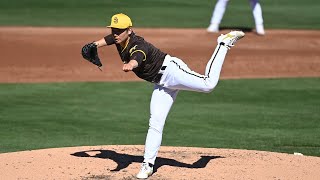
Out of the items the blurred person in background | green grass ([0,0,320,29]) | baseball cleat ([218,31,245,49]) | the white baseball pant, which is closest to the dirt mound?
the white baseball pant

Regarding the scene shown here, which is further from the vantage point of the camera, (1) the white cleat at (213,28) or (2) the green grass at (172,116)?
(1) the white cleat at (213,28)

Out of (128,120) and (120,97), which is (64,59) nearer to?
(120,97)

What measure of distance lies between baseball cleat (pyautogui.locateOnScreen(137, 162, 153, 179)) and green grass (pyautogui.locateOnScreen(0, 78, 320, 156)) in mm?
2796

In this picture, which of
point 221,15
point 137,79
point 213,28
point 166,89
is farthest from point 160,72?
point 213,28

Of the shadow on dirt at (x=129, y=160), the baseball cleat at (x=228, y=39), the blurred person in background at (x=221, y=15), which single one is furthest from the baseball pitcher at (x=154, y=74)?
the blurred person in background at (x=221, y=15)

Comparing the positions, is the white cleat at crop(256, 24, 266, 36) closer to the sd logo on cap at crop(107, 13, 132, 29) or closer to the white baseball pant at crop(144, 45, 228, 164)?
the white baseball pant at crop(144, 45, 228, 164)

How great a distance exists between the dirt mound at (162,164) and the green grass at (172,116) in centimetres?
98

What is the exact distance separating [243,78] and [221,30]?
5.08 metres

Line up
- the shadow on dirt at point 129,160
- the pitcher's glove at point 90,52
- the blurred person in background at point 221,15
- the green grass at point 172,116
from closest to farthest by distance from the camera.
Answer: the pitcher's glove at point 90,52 < the shadow on dirt at point 129,160 < the green grass at point 172,116 < the blurred person in background at point 221,15

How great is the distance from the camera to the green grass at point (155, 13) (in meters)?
25.6

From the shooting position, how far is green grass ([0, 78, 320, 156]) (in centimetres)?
1310

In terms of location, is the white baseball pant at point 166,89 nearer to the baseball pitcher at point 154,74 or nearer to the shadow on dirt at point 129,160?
the baseball pitcher at point 154,74

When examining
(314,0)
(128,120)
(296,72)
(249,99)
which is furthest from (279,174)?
(314,0)

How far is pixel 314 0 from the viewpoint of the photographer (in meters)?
33.0
